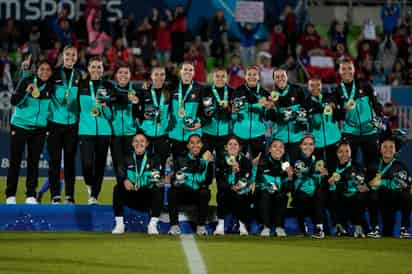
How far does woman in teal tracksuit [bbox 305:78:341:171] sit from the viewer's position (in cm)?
1688

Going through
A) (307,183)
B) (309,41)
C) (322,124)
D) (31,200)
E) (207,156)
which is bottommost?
(31,200)

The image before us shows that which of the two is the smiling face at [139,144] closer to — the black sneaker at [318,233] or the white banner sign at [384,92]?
the black sneaker at [318,233]

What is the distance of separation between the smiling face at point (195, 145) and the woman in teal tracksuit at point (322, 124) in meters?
1.63

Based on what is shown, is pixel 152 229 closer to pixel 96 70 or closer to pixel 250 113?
pixel 250 113

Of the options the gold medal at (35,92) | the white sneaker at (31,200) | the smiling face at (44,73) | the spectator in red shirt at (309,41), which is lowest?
the white sneaker at (31,200)

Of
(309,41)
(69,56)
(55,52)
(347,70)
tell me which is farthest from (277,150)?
(309,41)

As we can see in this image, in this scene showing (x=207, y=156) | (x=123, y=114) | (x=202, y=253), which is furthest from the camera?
(x=123, y=114)

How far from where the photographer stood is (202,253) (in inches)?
546

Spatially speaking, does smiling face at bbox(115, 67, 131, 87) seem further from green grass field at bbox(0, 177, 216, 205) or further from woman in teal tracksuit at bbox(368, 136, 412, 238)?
woman in teal tracksuit at bbox(368, 136, 412, 238)

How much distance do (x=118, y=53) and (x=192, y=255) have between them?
14077 millimetres

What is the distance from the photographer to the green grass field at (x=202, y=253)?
1272 cm

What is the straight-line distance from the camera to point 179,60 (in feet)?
94.2

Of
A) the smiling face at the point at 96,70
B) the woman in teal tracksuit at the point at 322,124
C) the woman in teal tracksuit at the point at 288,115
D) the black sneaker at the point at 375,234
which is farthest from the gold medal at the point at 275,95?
the smiling face at the point at 96,70

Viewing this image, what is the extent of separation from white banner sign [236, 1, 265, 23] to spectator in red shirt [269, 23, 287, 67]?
56cm
